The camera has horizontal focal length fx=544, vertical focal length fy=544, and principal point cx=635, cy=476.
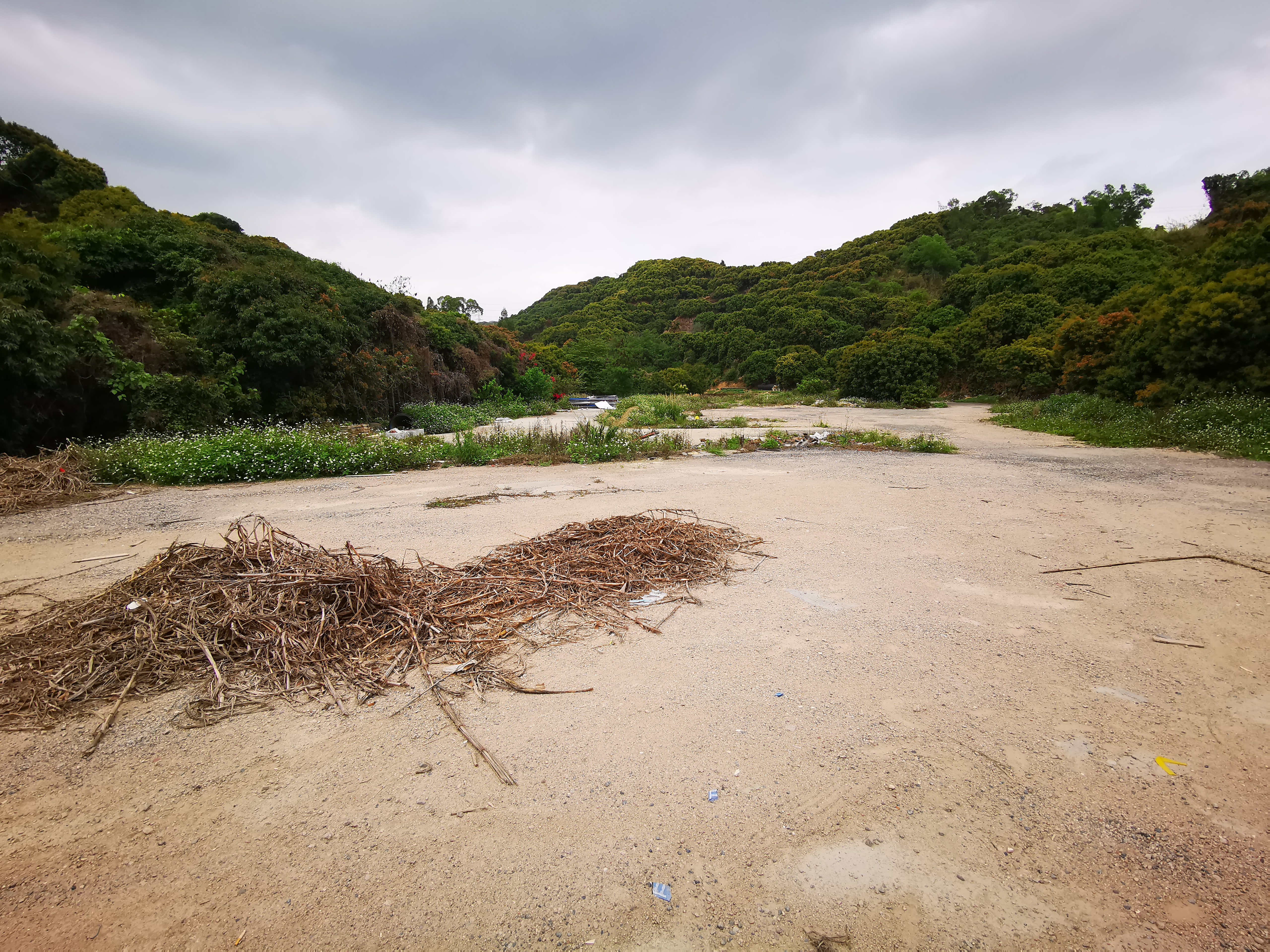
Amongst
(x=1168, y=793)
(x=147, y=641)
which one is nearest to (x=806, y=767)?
(x=1168, y=793)

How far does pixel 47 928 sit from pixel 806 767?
2237mm

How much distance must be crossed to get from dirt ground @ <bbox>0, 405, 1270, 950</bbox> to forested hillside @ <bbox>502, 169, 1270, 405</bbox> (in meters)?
12.0

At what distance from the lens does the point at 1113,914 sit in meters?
1.45

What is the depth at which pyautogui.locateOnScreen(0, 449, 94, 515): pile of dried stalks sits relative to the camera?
6105mm

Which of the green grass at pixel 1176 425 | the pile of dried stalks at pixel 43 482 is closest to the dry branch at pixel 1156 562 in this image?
the green grass at pixel 1176 425

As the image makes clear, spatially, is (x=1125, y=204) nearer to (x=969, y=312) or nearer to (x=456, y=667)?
(x=969, y=312)

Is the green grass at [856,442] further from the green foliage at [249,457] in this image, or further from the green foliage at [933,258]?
the green foliage at [933,258]

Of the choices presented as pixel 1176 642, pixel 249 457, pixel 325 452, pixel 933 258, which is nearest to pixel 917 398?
pixel 325 452

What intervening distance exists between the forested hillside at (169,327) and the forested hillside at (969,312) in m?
11.0

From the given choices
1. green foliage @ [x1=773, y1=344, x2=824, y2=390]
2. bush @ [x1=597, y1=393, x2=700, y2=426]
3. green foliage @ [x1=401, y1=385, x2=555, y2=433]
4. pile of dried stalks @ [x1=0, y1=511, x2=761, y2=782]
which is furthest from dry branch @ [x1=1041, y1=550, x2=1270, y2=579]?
green foliage @ [x1=773, y1=344, x2=824, y2=390]

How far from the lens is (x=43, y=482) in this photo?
6.65 meters

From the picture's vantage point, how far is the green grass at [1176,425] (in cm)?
888

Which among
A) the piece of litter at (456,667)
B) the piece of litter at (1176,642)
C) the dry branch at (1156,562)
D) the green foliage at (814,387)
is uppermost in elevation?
the green foliage at (814,387)

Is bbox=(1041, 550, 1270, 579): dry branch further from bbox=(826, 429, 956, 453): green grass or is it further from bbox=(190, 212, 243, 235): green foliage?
bbox=(190, 212, 243, 235): green foliage
